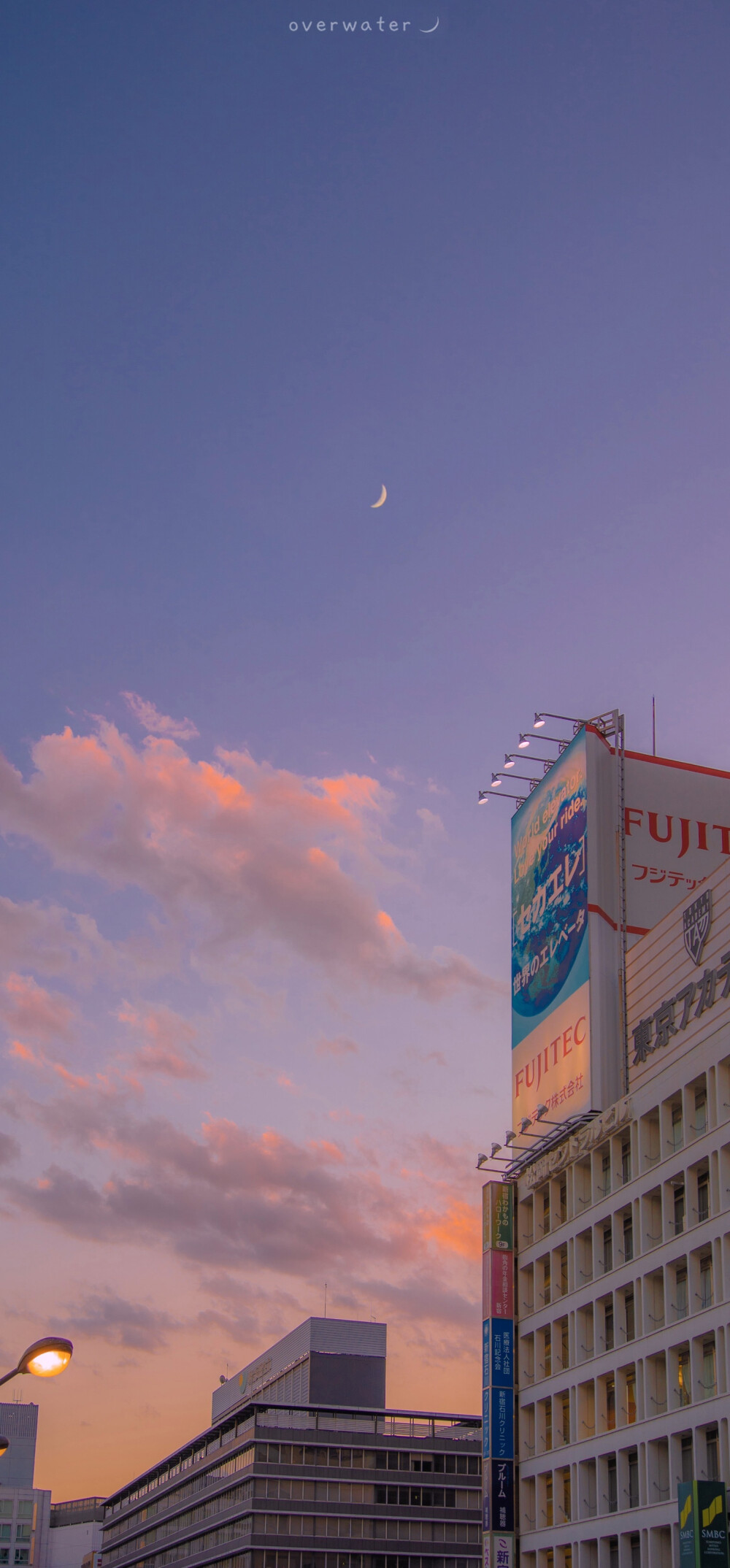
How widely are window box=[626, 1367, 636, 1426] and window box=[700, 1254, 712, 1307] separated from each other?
7899 millimetres

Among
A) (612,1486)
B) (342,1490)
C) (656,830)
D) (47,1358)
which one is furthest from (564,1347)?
(342,1490)

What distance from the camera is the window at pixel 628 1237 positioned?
231ft

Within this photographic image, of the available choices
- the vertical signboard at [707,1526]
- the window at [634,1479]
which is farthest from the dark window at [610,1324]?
the vertical signboard at [707,1526]

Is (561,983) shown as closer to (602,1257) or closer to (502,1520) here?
(602,1257)

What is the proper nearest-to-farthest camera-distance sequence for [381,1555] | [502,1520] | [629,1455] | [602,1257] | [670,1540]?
1. [670,1540]
2. [629,1455]
3. [602,1257]
4. [502,1520]
5. [381,1555]

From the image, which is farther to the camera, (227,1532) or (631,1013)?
(227,1532)

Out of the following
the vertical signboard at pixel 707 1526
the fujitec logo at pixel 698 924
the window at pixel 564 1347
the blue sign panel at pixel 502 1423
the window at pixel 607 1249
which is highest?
the fujitec logo at pixel 698 924

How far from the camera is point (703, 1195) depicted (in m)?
64.1

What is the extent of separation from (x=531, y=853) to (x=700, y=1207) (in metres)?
30.5

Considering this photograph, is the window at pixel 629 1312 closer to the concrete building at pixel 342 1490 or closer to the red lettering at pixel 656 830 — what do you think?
the red lettering at pixel 656 830

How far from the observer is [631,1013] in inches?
2963

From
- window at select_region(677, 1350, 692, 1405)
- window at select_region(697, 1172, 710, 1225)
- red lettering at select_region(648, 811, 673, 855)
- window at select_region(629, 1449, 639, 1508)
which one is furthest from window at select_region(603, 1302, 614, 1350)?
red lettering at select_region(648, 811, 673, 855)

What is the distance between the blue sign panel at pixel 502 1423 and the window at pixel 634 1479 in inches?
555

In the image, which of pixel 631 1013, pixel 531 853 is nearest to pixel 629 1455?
pixel 631 1013
